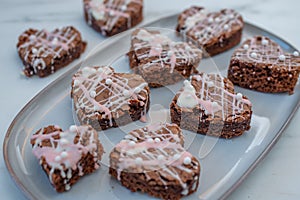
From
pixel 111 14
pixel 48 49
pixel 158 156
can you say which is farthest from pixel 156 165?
pixel 111 14

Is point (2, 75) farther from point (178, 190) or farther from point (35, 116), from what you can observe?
point (178, 190)

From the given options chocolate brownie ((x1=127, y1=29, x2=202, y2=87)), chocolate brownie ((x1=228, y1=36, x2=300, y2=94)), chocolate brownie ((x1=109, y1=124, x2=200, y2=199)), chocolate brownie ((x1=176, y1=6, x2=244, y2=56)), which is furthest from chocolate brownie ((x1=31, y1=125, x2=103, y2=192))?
chocolate brownie ((x1=176, y1=6, x2=244, y2=56))

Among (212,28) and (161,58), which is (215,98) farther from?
(212,28)

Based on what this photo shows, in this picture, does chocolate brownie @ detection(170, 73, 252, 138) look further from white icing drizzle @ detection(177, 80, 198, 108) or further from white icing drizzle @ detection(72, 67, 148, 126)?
white icing drizzle @ detection(72, 67, 148, 126)

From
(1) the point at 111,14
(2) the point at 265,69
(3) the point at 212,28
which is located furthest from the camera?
(1) the point at 111,14

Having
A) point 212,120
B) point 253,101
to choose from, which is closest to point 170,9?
point 253,101
